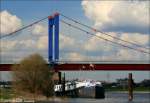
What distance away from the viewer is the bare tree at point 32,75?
319 ft

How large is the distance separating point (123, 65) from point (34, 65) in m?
22.1

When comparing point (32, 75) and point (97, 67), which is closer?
point (32, 75)

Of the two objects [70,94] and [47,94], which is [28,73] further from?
[70,94]

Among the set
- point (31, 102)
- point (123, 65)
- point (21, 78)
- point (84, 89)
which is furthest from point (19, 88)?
point (84, 89)

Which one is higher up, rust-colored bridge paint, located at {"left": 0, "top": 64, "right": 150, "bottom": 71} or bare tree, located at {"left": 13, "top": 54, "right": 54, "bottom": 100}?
rust-colored bridge paint, located at {"left": 0, "top": 64, "right": 150, "bottom": 71}

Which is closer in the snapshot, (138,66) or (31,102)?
A: (31,102)

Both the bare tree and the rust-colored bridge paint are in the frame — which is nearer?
the bare tree

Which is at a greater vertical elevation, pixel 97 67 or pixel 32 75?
pixel 97 67

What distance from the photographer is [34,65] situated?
97.4 metres

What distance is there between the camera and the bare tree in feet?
319

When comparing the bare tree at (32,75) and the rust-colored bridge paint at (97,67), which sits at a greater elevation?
the rust-colored bridge paint at (97,67)

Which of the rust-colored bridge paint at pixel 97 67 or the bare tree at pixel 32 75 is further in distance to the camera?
the rust-colored bridge paint at pixel 97 67

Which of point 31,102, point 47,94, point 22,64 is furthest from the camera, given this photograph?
point 47,94

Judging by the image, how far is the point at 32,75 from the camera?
9769 centimetres
